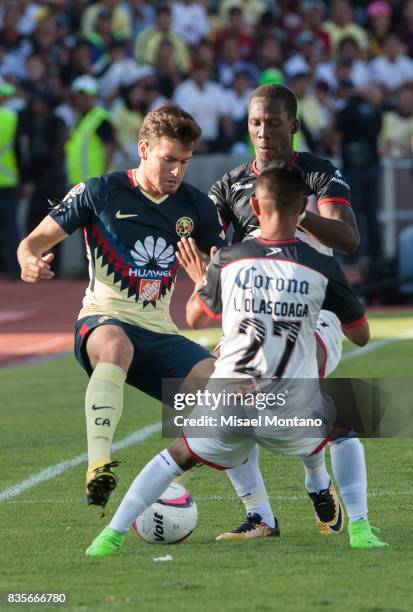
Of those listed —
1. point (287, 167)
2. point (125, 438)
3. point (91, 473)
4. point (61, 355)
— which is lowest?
point (61, 355)

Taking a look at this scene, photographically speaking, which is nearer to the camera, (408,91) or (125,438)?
(125,438)

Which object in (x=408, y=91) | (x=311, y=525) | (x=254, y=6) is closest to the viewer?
(x=311, y=525)

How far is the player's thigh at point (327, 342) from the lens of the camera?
254 inches

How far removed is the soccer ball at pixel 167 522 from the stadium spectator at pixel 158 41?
57.1ft

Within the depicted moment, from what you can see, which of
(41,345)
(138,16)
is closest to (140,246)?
(41,345)

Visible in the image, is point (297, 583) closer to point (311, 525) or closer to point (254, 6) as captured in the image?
point (311, 525)

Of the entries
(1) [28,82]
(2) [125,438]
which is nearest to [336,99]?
(1) [28,82]

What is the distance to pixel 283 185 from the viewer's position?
5773 millimetres

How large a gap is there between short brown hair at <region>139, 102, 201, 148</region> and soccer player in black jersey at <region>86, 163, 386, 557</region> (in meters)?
0.91

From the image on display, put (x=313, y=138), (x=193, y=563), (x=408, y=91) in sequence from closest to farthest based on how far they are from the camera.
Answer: (x=193, y=563) → (x=313, y=138) → (x=408, y=91)

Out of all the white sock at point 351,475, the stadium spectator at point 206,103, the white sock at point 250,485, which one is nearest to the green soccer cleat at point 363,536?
the white sock at point 351,475

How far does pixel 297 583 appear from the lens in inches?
217

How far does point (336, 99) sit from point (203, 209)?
17.1 metres

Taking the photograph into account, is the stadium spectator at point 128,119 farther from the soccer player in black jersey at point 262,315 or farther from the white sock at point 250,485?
the soccer player in black jersey at point 262,315
